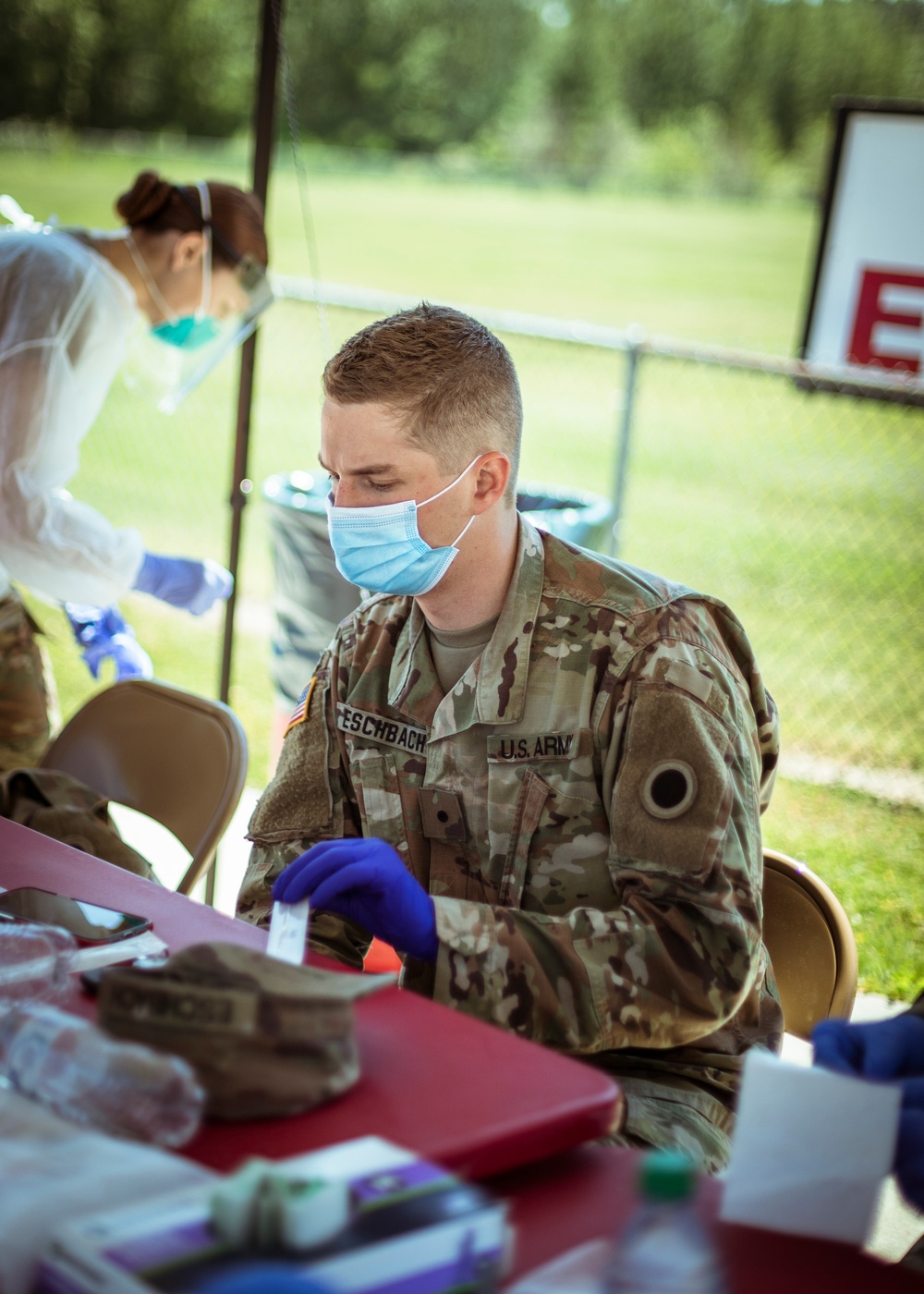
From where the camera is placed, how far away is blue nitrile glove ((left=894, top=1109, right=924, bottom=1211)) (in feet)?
3.75

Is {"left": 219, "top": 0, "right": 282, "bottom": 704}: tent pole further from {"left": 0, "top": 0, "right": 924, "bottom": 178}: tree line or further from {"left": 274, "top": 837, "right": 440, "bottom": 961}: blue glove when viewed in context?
{"left": 0, "top": 0, "right": 924, "bottom": 178}: tree line

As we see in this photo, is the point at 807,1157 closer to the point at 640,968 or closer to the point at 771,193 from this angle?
the point at 640,968

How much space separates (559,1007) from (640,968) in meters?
0.10

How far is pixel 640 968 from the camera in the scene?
1.56 metres

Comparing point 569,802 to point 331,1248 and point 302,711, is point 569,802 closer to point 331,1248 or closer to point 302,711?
point 302,711

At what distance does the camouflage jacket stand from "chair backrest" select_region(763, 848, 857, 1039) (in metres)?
0.11

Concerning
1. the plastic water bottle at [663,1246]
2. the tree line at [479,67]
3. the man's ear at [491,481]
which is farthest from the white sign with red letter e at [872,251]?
the tree line at [479,67]

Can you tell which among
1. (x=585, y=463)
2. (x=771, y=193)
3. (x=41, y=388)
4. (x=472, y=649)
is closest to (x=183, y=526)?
(x=585, y=463)

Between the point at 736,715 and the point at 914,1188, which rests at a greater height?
the point at 736,715

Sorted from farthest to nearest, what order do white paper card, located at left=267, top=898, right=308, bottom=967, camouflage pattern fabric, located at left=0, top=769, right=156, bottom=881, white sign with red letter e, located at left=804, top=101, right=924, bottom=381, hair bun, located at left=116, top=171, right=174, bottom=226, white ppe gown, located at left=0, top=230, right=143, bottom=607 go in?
white sign with red letter e, located at left=804, top=101, right=924, bottom=381
hair bun, located at left=116, top=171, right=174, bottom=226
white ppe gown, located at left=0, top=230, right=143, bottom=607
camouflage pattern fabric, located at left=0, top=769, right=156, bottom=881
white paper card, located at left=267, top=898, right=308, bottom=967

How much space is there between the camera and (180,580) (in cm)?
314

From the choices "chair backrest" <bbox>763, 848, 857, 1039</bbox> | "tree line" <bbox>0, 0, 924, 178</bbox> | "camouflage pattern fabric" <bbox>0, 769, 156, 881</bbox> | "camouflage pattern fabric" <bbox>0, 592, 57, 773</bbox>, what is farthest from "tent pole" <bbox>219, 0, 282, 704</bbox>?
"tree line" <bbox>0, 0, 924, 178</bbox>

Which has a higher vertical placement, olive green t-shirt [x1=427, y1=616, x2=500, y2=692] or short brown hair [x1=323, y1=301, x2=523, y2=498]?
short brown hair [x1=323, y1=301, x2=523, y2=498]

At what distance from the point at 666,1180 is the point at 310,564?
269 centimetres
